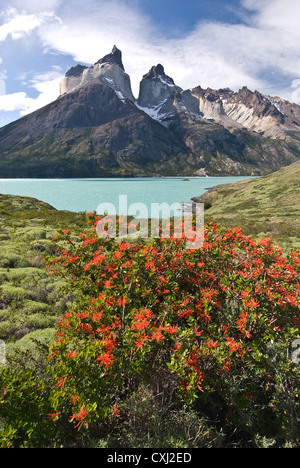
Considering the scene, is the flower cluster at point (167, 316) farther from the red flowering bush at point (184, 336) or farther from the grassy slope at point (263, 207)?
the grassy slope at point (263, 207)

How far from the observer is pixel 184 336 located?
3.86m

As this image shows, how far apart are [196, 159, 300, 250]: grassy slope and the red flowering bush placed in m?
23.0

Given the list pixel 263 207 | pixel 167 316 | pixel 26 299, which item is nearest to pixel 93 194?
pixel 263 207

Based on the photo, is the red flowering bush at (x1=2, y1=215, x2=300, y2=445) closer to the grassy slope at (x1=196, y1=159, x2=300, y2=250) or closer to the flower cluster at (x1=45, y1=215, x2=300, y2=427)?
the flower cluster at (x1=45, y1=215, x2=300, y2=427)

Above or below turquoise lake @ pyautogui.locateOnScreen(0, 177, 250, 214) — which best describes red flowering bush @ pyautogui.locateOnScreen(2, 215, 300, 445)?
below

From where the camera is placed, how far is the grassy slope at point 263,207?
2945 centimetres

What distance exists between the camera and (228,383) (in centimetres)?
434

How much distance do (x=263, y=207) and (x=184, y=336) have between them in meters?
59.1

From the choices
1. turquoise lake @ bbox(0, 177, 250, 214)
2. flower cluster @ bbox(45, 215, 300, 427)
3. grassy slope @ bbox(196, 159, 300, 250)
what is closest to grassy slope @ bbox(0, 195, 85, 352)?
flower cluster @ bbox(45, 215, 300, 427)

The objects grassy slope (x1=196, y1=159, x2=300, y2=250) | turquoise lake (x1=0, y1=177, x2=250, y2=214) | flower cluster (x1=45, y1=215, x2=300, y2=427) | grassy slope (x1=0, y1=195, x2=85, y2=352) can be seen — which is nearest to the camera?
flower cluster (x1=45, y1=215, x2=300, y2=427)

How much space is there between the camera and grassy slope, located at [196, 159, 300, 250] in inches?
1160

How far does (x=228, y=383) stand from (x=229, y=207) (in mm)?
61740
